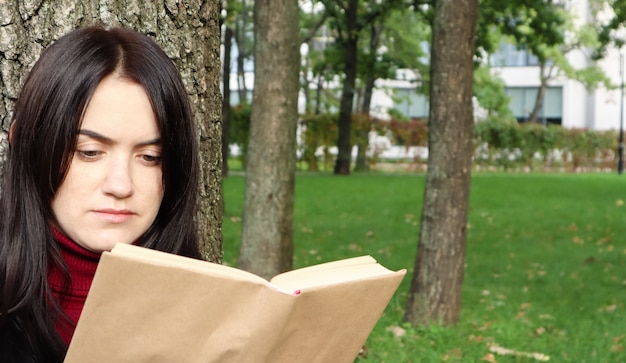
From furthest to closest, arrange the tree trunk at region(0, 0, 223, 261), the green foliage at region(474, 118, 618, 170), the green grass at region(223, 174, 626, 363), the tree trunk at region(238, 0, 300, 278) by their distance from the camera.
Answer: the green foliage at region(474, 118, 618, 170) < the tree trunk at region(238, 0, 300, 278) < the green grass at region(223, 174, 626, 363) < the tree trunk at region(0, 0, 223, 261)

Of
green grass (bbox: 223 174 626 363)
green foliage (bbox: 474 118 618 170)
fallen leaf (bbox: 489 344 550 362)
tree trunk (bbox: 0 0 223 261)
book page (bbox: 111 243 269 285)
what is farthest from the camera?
green foliage (bbox: 474 118 618 170)

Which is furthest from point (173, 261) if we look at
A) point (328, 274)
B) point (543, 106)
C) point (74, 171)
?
point (543, 106)

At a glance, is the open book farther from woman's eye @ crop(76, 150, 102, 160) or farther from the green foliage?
the green foliage

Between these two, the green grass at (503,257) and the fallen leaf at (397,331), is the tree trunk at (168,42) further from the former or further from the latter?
the fallen leaf at (397,331)

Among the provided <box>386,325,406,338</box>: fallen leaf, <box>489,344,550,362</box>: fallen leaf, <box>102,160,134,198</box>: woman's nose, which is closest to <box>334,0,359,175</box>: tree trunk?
<box>386,325,406,338</box>: fallen leaf

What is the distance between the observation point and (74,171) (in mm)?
1801

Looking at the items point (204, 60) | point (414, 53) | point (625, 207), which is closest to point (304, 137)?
point (414, 53)

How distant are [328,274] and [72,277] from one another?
1.78 feet

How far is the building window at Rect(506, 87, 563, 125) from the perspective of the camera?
165ft

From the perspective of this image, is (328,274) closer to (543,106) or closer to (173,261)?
(173,261)

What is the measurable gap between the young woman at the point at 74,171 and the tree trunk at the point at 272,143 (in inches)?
190

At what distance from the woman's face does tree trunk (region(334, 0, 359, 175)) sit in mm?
20815

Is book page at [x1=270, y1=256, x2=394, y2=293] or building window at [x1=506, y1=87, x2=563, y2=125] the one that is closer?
book page at [x1=270, y1=256, x2=394, y2=293]

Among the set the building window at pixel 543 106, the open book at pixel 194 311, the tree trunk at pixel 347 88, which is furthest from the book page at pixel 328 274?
the building window at pixel 543 106
